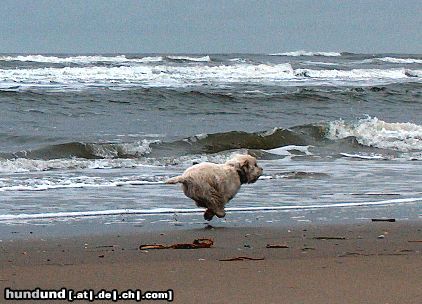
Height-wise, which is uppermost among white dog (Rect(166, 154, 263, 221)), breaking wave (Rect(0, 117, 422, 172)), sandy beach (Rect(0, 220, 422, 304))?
breaking wave (Rect(0, 117, 422, 172))

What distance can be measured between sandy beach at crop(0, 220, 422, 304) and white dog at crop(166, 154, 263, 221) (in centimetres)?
33

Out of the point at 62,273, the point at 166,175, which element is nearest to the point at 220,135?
the point at 166,175

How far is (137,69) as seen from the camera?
3800 centimetres

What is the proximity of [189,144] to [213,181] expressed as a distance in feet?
26.2

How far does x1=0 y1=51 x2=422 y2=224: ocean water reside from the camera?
356 inches

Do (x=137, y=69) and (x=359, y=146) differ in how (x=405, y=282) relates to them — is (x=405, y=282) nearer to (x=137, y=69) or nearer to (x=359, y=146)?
(x=359, y=146)

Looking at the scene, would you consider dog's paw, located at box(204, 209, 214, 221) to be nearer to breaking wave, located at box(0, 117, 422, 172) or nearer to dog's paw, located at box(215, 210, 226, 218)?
dog's paw, located at box(215, 210, 226, 218)

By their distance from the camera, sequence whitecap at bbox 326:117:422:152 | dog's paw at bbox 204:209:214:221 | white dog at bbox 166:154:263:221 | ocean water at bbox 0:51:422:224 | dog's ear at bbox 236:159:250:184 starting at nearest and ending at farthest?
white dog at bbox 166:154:263:221, dog's paw at bbox 204:209:214:221, dog's ear at bbox 236:159:250:184, ocean water at bbox 0:51:422:224, whitecap at bbox 326:117:422:152

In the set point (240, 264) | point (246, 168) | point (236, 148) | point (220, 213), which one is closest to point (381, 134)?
point (236, 148)

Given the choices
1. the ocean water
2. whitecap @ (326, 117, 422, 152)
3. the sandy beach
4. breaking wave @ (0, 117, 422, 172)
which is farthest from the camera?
whitecap @ (326, 117, 422, 152)

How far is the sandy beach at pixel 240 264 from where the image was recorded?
15.5 feet

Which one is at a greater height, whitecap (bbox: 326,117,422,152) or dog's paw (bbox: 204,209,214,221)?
whitecap (bbox: 326,117,422,152)

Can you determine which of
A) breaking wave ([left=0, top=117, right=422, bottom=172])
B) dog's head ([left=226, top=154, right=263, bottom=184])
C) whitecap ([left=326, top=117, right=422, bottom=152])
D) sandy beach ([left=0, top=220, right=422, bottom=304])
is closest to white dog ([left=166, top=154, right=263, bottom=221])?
dog's head ([left=226, top=154, right=263, bottom=184])

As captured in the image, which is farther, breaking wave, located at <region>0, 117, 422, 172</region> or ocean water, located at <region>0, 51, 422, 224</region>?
breaking wave, located at <region>0, 117, 422, 172</region>
